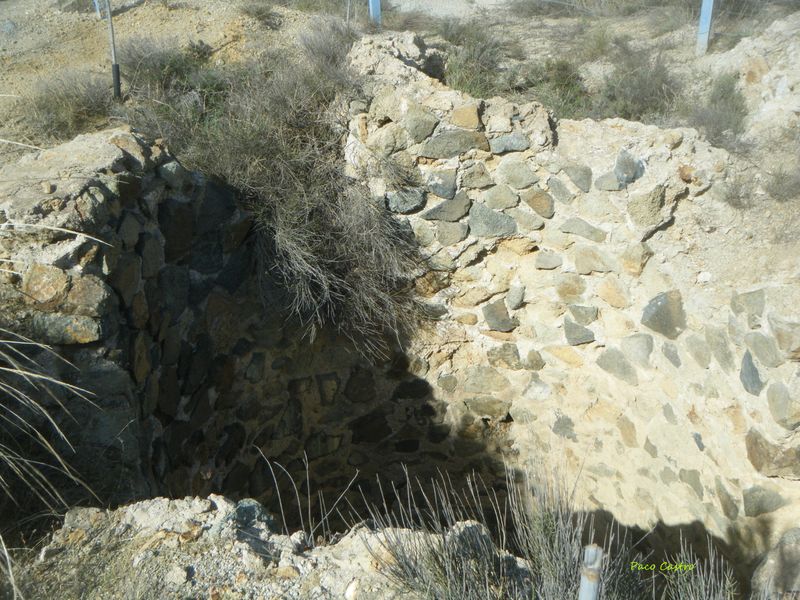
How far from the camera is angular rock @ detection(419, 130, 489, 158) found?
3.53m

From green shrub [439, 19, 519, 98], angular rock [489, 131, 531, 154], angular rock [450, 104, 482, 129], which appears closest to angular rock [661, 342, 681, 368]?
angular rock [489, 131, 531, 154]

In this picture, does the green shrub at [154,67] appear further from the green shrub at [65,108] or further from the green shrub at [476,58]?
the green shrub at [476,58]

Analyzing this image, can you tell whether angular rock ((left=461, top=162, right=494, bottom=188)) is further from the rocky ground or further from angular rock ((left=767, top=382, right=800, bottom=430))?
angular rock ((left=767, top=382, right=800, bottom=430))

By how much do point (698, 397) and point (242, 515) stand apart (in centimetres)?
213

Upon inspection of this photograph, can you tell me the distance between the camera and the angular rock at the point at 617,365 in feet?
11.7

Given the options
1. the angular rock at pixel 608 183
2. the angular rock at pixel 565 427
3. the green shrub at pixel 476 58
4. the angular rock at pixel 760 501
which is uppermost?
the green shrub at pixel 476 58

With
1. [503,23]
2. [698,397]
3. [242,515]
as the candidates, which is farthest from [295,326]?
[503,23]

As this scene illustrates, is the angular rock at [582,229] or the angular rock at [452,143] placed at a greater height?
the angular rock at [452,143]

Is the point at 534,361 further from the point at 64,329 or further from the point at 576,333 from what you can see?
the point at 64,329

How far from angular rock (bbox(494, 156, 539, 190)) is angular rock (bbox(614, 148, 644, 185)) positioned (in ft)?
1.35

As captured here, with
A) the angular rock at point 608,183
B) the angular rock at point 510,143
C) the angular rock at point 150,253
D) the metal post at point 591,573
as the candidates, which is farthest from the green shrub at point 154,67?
the metal post at point 591,573

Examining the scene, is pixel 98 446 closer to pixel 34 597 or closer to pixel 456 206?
pixel 34 597

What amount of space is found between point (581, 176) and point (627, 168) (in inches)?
8.8

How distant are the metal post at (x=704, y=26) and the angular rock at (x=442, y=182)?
243cm
